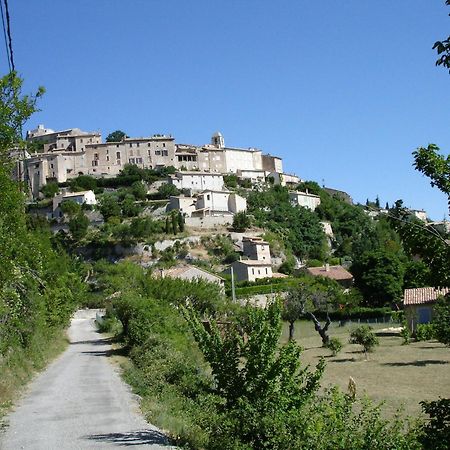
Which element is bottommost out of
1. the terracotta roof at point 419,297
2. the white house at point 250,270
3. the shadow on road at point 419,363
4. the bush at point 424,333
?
the shadow on road at point 419,363

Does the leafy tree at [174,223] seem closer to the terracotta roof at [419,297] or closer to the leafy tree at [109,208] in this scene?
the leafy tree at [109,208]

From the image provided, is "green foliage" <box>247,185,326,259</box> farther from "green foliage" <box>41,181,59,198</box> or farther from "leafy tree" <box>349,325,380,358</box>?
"leafy tree" <box>349,325,380,358</box>

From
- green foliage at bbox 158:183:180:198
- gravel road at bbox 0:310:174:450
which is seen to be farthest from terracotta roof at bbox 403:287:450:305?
green foliage at bbox 158:183:180:198

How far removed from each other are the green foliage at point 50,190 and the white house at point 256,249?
4121 centimetres

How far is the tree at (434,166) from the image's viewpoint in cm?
731

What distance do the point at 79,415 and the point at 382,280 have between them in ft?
202

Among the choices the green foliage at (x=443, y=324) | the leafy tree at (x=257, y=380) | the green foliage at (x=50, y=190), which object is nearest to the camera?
the leafy tree at (x=257, y=380)

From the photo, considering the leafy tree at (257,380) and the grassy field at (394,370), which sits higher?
the leafy tree at (257,380)

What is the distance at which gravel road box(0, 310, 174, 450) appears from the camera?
12062 mm

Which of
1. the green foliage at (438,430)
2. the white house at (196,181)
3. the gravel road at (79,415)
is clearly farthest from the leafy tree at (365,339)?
the white house at (196,181)

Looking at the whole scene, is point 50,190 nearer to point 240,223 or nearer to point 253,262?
point 240,223

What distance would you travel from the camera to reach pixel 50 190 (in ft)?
400

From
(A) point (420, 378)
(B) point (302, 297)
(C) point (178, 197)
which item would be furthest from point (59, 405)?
(C) point (178, 197)

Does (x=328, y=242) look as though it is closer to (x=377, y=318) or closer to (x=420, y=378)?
(x=377, y=318)
